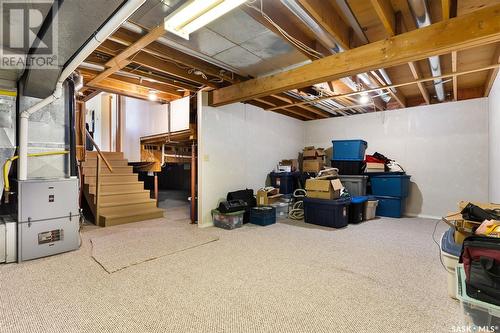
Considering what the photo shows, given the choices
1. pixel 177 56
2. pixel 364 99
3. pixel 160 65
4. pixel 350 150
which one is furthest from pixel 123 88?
pixel 350 150

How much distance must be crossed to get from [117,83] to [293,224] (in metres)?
4.46

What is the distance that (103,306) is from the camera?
6.17 feet

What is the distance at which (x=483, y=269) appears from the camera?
57.6 inches

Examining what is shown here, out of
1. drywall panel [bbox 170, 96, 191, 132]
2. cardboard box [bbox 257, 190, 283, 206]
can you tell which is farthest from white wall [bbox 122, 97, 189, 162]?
cardboard box [bbox 257, 190, 283, 206]

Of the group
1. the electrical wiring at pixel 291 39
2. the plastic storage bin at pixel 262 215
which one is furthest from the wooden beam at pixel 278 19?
the plastic storage bin at pixel 262 215

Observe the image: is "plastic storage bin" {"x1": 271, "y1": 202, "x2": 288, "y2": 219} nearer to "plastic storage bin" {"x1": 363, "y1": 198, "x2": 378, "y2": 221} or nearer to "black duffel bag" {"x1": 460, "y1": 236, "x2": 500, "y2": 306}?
"plastic storage bin" {"x1": 363, "y1": 198, "x2": 378, "y2": 221}

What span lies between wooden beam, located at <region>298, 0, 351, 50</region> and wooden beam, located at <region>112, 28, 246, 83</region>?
74.8 inches

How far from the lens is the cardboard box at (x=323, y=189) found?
442 cm

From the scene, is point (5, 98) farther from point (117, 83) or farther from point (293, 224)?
point (293, 224)

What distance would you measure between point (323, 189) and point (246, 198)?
5.15 feet

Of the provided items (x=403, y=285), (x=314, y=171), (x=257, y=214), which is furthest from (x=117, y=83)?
(x=403, y=285)

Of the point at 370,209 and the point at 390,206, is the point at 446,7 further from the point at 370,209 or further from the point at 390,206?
the point at 390,206

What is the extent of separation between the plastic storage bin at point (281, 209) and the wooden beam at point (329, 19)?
329 cm

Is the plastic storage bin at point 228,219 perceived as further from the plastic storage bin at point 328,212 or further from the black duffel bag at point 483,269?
the black duffel bag at point 483,269
